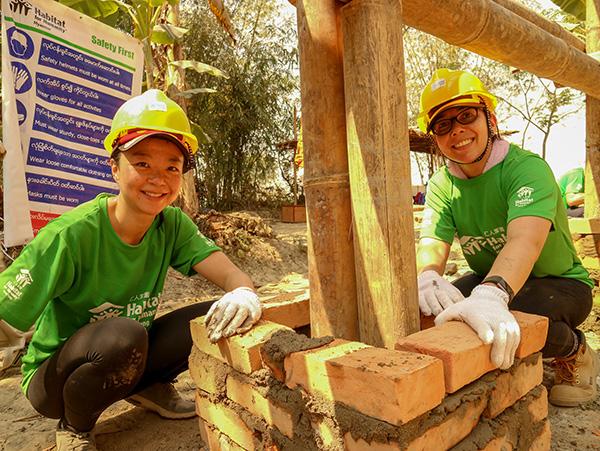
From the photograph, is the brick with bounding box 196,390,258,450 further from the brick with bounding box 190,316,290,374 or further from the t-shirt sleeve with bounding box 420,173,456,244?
the t-shirt sleeve with bounding box 420,173,456,244

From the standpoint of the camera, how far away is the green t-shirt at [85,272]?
1565 mm

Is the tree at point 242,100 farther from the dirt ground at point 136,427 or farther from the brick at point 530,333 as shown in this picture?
the brick at point 530,333

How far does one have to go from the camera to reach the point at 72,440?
1753 mm

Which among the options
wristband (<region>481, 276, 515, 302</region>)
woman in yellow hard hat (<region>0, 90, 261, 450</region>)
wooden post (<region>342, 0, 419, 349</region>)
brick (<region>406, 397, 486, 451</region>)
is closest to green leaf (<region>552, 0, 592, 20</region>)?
wooden post (<region>342, 0, 419, 349</region>)

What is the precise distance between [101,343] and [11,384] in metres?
1.51

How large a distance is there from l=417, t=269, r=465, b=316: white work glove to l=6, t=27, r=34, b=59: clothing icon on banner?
2.37 m

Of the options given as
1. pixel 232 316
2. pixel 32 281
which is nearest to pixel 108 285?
pixel 32 281

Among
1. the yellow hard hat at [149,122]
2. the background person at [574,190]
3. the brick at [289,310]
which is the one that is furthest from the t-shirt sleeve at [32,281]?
the background person at [574,190]

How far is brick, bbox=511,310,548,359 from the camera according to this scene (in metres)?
1.38

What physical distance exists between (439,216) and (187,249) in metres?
1.28

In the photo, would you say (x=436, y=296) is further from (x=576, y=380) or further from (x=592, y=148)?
(x=592, y=148)

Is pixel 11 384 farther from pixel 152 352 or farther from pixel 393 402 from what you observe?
pixel 393 402

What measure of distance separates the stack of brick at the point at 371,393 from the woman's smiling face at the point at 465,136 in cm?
79

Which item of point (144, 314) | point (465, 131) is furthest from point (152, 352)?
point (465, 131)
